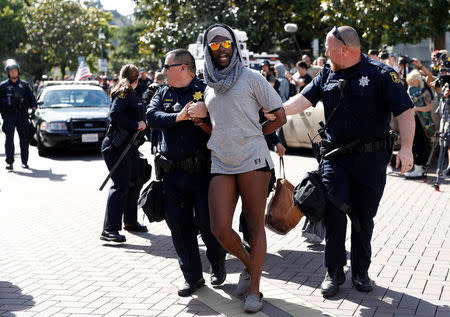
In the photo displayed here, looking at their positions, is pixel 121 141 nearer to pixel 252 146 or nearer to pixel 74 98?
pixel 252 146

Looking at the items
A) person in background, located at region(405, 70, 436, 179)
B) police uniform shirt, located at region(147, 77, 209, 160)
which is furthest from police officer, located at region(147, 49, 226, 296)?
person in background, located at region(405, 70, 436, 179)

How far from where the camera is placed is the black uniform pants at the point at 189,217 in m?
5.21

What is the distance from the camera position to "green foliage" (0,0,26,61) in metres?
64.6

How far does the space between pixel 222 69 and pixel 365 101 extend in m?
1.07

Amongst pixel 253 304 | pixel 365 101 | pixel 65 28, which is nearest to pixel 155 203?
pixel 253 304

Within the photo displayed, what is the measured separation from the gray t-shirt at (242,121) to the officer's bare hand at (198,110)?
0.29 feet

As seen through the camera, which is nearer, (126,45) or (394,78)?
(394,78)

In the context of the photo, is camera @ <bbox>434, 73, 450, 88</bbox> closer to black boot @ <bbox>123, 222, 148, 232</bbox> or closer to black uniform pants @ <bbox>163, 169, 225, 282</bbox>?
black boot @ <bbox>123, 222, 148, 232</bbox>

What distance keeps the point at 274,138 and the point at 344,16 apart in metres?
14.1

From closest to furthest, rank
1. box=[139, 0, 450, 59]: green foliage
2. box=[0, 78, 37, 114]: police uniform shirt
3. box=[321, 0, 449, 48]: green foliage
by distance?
box=[0, 78, 37, 114]: police uniform shirt
box=[321, 0, 449, 48]: green foliage
box=[139, 0, 450, 59]: green foliage

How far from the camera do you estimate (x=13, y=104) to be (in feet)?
44.1

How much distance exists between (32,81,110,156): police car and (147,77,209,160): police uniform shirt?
391 inches

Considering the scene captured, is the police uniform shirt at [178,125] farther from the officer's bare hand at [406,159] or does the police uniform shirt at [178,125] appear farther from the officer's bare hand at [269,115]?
the officer's bare hand at [406,159]

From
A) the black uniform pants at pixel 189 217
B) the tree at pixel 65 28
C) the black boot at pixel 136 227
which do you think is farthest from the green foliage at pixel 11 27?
the black uniform pants at pixel 189 217
